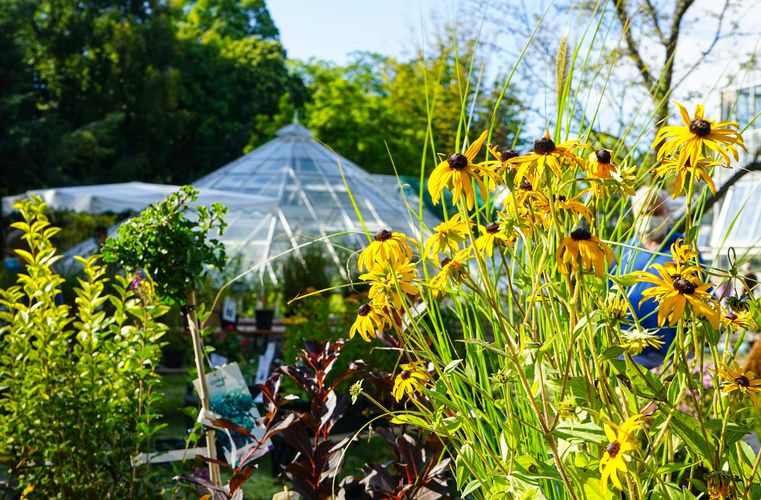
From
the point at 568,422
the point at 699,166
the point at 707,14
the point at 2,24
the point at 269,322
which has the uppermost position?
the point at 2,24

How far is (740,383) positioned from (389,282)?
671 millimetres

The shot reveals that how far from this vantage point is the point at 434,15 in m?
11.6

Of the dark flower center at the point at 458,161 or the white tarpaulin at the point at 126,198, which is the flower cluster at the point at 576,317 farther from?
the white tarpaulin at the point at 126,198

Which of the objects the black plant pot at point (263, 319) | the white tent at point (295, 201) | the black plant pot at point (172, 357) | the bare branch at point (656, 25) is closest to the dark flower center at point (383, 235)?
the bare branch at point (656, 25)

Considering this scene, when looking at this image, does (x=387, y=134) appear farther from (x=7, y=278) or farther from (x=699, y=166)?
(x=699, y=166)

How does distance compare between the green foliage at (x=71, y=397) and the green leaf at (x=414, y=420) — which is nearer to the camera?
the green leaf at (x=414, y=420)

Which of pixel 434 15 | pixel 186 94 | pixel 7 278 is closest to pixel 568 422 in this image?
pixel 7 278

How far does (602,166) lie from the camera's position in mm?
1489

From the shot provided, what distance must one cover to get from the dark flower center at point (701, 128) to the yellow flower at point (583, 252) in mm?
260

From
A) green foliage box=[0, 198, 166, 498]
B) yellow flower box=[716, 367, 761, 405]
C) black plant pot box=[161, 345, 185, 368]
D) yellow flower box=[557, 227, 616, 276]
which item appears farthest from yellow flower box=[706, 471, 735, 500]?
black plant pot box=[161, 345, 185, 368]

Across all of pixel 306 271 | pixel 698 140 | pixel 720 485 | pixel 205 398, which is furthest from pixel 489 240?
pixel 306 271

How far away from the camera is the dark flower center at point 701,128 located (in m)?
1.32

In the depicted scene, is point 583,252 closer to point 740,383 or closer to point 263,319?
point 740,383

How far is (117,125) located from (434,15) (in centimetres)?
1692
